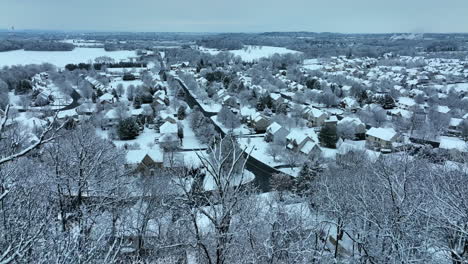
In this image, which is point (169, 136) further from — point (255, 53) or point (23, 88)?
point (255, 53)

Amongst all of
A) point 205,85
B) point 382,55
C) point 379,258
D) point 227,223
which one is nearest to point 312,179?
point 379,258

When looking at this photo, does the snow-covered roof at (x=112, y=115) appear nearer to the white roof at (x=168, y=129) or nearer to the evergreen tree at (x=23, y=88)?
the white roof at (x=168, y=129)

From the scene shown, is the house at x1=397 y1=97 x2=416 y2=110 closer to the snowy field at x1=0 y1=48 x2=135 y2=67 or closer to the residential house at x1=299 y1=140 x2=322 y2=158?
the residential house at x1=299 y1=140 x2=322 y2=158

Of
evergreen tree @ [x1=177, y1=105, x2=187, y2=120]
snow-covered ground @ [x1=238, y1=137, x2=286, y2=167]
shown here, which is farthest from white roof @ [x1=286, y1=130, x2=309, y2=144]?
evergreen tree @ [x1=177, y1=105, x2=187, y2=120]

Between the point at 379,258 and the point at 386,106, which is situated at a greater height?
the point at 379,258

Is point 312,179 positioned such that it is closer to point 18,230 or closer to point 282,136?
point 282,136

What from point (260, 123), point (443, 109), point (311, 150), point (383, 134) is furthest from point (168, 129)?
point (443, 109)
